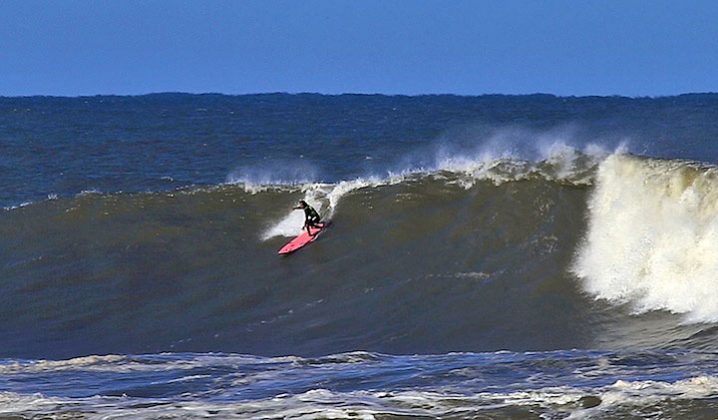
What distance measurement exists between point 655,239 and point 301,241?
17.2 ft

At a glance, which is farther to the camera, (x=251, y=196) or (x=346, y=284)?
(x=251, y=196)

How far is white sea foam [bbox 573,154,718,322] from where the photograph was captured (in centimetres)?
1449

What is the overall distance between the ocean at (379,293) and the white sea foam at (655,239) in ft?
0.11

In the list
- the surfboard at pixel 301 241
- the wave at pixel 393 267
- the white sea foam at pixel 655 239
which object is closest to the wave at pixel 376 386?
the wave at pixel 393 267

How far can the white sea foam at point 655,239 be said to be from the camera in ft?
47.5

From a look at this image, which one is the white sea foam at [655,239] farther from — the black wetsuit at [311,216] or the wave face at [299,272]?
the black wetsuit at [311,216]

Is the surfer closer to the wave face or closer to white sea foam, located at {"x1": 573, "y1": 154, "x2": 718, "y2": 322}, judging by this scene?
the wave face

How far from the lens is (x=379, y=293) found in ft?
54.0

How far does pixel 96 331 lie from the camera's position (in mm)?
15922

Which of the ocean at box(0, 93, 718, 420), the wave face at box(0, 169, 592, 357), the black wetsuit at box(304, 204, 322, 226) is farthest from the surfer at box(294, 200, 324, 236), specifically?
the wave face at box(0, 169, 592, 357)

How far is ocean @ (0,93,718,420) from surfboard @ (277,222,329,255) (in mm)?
129

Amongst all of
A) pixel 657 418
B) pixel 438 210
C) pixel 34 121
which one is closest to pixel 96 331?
pixel 438 210

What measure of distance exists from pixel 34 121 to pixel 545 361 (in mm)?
40669

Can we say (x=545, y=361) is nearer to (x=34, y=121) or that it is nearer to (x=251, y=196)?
(x=251, y=196)
